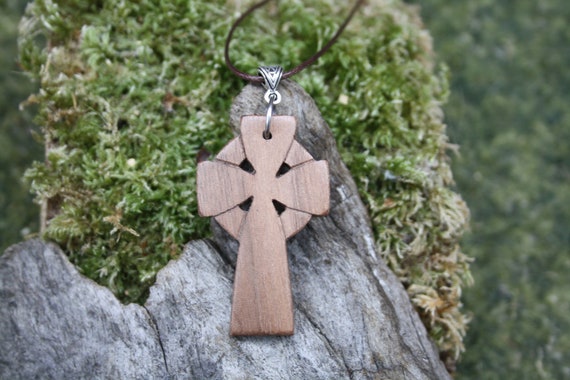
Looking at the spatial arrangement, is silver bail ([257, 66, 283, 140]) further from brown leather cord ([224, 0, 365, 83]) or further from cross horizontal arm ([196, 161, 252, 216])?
cross horizontal arm ([196, 161, 252, 216])

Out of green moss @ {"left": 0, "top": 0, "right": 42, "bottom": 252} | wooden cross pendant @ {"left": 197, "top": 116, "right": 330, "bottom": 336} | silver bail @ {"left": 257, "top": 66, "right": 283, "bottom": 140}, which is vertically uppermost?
silver bail @ {"left": 257, "top": 66, "right": 283, "bottom": 140}

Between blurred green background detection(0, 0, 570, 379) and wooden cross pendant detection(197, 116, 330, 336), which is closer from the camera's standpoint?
wooden cross pendant detection(197, 116, 330, 336)

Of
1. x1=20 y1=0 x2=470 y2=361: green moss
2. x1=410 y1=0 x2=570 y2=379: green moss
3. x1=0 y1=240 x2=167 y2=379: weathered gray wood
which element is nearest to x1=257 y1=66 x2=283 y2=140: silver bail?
x1=20 y1=0 x2=470 y2=361: green moss

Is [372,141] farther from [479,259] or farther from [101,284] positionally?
[101,284]

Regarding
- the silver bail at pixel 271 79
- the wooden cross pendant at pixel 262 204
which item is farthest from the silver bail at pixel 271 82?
the wooden cross pendant at pixel 262 204

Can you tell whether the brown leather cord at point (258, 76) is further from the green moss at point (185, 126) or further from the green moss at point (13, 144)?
the green moss at point (13, 144)

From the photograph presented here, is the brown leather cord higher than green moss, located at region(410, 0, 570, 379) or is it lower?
higher

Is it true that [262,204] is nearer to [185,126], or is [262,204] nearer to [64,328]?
[185,126]
